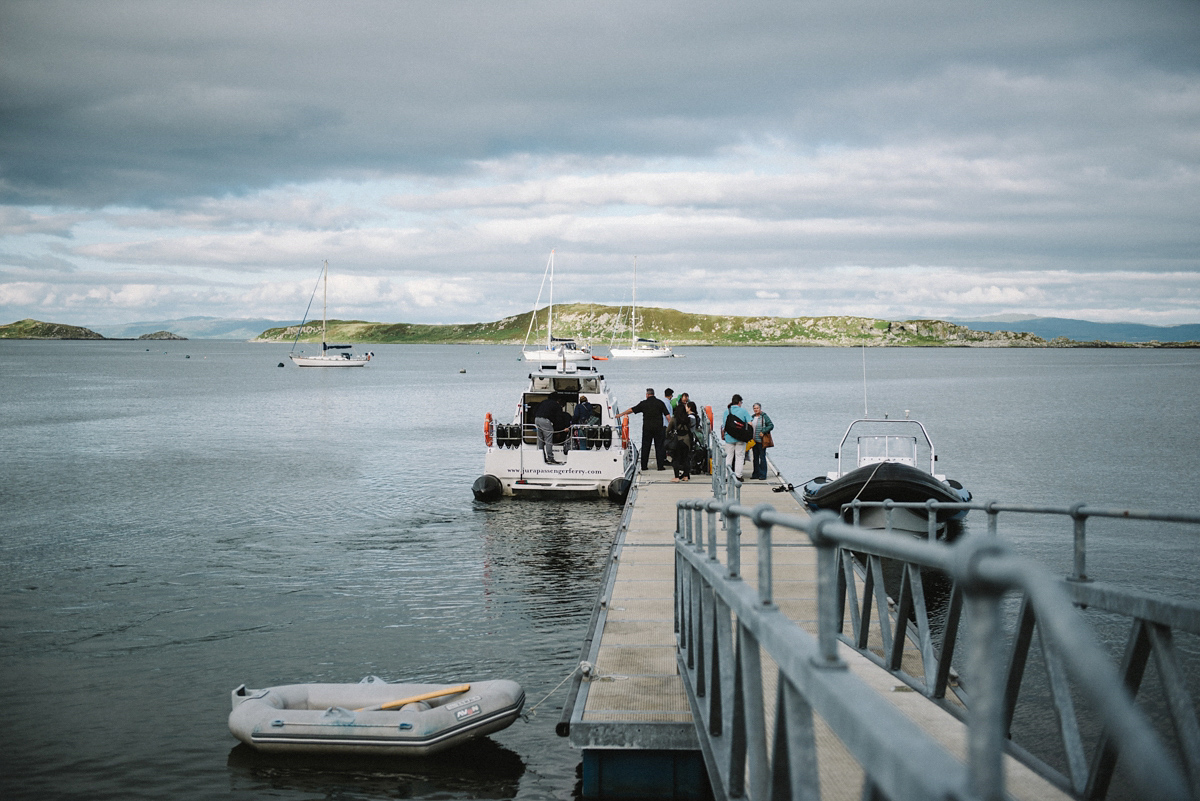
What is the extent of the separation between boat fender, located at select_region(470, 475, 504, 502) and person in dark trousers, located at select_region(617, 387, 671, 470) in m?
3.35

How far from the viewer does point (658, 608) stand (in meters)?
10.7

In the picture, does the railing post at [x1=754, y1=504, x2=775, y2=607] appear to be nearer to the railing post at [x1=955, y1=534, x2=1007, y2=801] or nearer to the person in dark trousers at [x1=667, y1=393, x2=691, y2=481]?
the railing post at [x1=955, y1=534, x2=1007, y2=801]

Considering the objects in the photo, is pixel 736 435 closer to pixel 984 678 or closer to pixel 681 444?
pixel 681 444

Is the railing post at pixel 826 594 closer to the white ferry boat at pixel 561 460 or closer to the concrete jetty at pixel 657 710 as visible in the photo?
the concrete jetty at pixel 657 710

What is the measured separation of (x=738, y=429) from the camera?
20.2 m

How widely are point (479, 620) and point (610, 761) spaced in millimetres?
6579

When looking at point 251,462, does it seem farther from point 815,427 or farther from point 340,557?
point 815,427

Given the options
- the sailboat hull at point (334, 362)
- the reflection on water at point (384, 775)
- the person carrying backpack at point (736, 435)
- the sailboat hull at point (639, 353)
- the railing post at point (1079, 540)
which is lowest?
the reflection on water at point (384, 775)

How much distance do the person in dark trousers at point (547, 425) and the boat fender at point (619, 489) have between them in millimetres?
1420

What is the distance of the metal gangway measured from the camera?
5.80 ft

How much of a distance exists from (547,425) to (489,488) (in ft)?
7.34

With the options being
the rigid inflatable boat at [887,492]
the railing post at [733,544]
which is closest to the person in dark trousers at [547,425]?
the rigid inflatable boat at [887,492]

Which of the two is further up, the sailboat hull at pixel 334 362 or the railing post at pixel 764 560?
the sailboat hull at pixel 334 362

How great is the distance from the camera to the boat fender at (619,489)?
21.9 metres
